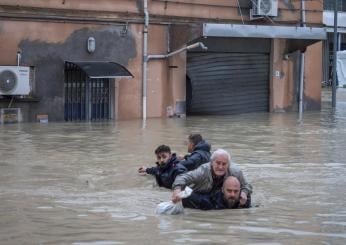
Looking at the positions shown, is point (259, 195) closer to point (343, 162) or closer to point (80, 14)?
point (343, 162)

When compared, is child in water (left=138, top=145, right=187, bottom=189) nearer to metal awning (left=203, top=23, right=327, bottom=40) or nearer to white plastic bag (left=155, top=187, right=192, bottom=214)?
white plastic bag (left=155, top=187, right=192, bottom=214)

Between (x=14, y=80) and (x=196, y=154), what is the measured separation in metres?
12.8

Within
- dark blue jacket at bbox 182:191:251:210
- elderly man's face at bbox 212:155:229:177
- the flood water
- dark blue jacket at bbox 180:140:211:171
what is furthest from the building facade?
elderly man's face at bbox 212:155:229:177

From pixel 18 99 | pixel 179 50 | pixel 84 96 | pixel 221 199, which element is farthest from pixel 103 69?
pixel 221 199

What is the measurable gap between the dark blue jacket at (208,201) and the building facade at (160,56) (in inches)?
570

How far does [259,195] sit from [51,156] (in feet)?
19.4

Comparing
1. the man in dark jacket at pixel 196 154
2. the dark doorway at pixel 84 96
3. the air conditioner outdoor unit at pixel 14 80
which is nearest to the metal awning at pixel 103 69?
the dark doorway at pixel 84 96

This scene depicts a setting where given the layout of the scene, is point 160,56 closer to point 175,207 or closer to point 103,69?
point 103,69

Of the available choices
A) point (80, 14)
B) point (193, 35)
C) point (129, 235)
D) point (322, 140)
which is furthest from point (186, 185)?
point (193, 35)

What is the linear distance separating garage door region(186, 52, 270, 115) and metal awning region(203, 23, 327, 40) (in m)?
1.88

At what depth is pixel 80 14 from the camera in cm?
2483

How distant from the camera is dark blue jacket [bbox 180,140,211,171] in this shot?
36.9 feet

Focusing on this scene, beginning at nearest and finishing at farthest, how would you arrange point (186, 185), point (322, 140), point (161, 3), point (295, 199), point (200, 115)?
point (186, 185) → point (295, 199) → point (322, 140) → point (161, 3) → point (200, 115)

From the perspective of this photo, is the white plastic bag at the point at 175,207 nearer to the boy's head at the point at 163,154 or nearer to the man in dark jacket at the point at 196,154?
the man in dark jacket at the point at 196,154
